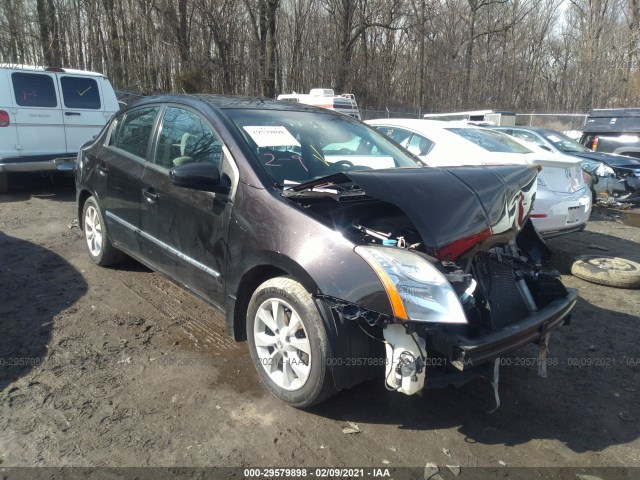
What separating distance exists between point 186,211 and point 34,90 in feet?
21.9

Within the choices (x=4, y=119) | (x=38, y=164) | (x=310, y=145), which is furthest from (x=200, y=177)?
(x=4, y=119)

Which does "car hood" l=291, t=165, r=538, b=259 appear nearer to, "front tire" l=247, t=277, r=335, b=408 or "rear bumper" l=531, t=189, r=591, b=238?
"front tire" l=247, t=277, r=335, b=408

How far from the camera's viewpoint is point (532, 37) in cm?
3272

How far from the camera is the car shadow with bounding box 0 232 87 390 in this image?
3.44 meters

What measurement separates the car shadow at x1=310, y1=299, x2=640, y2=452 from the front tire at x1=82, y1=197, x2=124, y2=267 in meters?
3.04

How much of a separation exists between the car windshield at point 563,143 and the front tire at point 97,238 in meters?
9.47

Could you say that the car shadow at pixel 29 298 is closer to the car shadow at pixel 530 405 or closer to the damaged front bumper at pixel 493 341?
the car shadow at pixel 530 405

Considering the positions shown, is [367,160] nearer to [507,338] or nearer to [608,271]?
[507,338]

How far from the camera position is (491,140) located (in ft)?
23.1

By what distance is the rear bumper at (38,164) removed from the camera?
802 centimetres

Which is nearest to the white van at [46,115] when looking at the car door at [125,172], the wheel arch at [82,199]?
the wheel arch at [82,199]

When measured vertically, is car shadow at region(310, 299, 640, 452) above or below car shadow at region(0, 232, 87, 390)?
below

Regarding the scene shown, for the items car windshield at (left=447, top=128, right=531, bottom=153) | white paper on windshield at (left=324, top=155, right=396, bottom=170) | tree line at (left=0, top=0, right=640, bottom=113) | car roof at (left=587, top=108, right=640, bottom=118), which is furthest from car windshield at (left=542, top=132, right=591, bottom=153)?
tree line at (left=0, top=0, right=640, bottom=113)

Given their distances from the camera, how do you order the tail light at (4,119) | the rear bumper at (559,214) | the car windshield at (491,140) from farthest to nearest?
the tail light at (4,119), the car windshield at (491,140), the rear bumper at (559,214)
